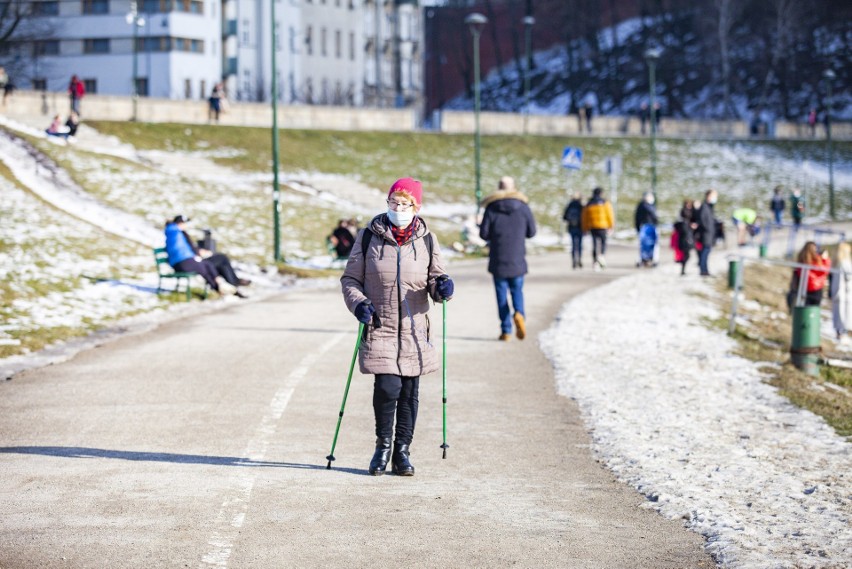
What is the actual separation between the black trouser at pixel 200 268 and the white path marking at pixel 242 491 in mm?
9284

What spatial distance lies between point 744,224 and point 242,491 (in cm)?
3609

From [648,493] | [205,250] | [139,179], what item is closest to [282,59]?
[139,179]

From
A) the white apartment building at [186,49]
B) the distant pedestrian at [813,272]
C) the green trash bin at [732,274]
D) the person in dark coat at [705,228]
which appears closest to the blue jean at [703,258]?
the person in dark coat at [705,228]

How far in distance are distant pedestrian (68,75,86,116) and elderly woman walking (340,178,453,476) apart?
4477 cm

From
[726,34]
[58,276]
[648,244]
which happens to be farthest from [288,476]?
[726,34]

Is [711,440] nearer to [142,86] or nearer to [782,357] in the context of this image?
[782,357]

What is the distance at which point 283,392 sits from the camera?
12625 mm

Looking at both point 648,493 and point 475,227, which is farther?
point 475,227

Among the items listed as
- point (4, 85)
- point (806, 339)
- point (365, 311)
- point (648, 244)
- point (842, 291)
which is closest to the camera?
point (365, 311)

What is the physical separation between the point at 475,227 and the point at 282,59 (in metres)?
58.4

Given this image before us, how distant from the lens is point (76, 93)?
52562 mm

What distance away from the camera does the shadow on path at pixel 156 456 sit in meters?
9.30

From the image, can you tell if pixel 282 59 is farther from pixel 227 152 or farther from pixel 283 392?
pixel 283 392

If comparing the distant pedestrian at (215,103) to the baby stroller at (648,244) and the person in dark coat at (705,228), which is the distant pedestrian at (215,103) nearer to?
the baby stroller at (648,244)
